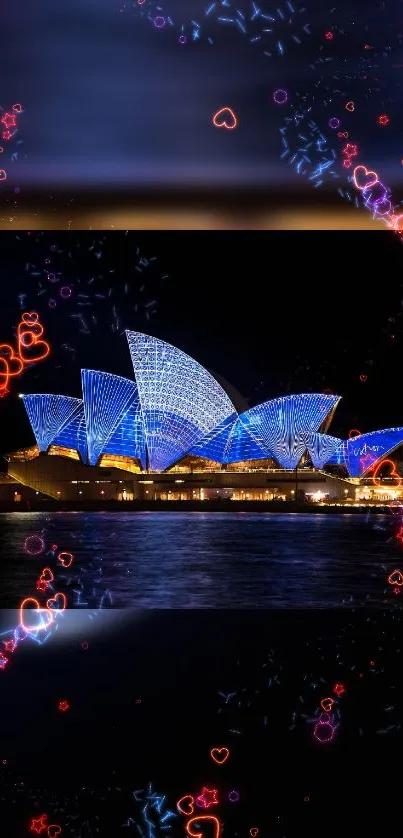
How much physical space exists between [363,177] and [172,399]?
27691mm

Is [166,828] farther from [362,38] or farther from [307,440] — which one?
[307,440]

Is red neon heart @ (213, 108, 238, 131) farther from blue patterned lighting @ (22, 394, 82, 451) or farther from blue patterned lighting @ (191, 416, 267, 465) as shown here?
blue patterned lighting @ (22, 394, 82, 451)

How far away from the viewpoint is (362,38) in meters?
1.47

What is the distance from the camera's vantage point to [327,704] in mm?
1540

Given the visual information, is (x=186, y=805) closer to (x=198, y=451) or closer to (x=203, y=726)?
(x=203, y=726)

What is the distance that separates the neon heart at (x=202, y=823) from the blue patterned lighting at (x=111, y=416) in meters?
28.6

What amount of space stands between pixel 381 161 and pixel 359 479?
32.1 m

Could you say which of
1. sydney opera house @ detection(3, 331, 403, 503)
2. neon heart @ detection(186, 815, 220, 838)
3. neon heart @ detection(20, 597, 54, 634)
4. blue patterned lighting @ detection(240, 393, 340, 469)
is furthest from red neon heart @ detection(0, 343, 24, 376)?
blue patterned lighting @ detection(240, 393, 340, 469)

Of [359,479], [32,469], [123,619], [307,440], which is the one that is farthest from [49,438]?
[123,619]

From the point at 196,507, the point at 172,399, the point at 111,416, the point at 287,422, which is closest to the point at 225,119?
the point at 172,399

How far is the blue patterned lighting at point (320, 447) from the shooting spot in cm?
3288

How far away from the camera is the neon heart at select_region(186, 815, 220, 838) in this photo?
4.13ft

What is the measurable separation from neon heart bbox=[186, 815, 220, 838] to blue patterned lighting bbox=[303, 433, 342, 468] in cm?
3172

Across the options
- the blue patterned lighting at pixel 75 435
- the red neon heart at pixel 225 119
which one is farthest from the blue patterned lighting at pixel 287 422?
the red neon heart at pixel 225 119
